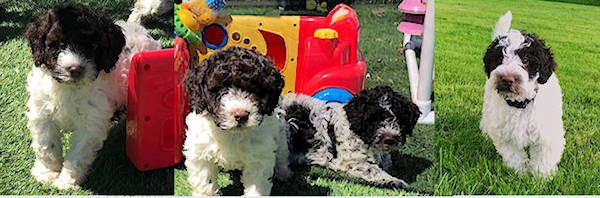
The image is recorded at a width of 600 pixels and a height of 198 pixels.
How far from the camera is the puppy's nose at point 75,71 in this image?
2.62 metres

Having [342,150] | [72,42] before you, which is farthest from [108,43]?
[342,150]

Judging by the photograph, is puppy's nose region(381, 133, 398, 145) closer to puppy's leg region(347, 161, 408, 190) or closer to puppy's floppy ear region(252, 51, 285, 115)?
puppy's leg region(347, 161, 408, 190)

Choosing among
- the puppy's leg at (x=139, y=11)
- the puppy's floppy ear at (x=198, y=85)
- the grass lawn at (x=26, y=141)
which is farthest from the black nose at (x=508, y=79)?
the puppy's leg at (x=139, y=11)

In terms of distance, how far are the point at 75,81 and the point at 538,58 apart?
2115mm

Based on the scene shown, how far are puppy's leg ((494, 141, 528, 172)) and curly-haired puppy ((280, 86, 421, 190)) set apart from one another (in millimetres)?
550

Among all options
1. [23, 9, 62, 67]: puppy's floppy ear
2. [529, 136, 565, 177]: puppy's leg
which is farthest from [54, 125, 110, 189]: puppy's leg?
[529, 136, 565, 177]: puppy's leg

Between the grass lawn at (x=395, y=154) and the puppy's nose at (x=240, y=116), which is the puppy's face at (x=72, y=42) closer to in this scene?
the grass lawn at (x=395, y=154)

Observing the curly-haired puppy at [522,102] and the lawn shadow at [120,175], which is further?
the lawn shadow at [120,175]

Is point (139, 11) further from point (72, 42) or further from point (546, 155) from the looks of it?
point (546, 155)

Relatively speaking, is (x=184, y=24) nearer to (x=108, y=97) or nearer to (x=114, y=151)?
(x=108, y=97)

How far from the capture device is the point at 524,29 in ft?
9.81

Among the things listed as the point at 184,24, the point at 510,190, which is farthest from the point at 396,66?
the point at 184,24

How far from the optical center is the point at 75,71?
2.63m

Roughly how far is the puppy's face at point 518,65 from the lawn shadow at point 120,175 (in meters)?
1.67
